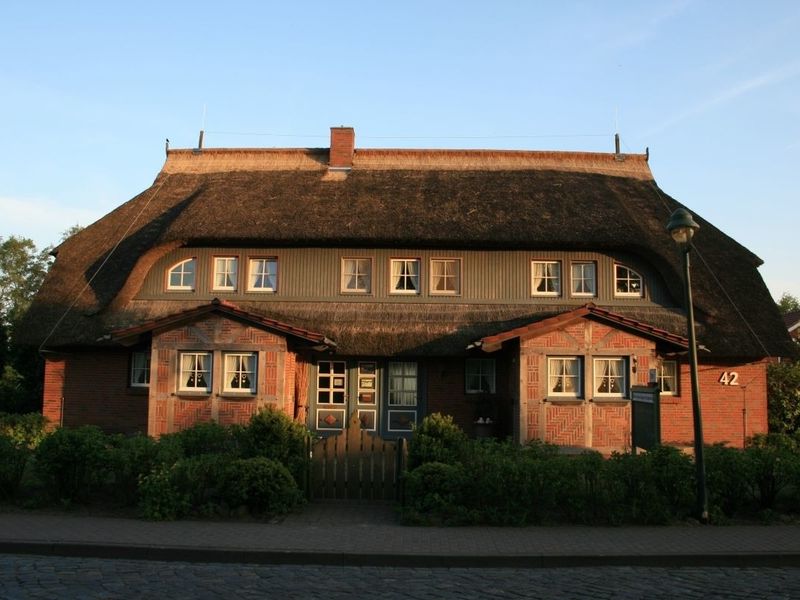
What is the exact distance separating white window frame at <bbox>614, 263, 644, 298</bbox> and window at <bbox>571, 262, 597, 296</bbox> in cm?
62

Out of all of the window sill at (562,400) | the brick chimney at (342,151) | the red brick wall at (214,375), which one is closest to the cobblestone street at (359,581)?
the red brick wall at (214,375)

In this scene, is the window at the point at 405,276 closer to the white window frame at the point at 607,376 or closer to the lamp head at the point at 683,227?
the white window frame at the point at 607,376

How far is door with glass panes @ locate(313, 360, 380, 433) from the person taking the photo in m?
20.6

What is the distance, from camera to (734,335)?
63.5 ft

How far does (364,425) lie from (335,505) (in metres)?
8.66

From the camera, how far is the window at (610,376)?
18.0m

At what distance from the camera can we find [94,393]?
20.5m

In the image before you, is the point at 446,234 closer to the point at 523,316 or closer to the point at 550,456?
the point at 523,316

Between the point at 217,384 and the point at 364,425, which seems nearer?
the point at 217,384

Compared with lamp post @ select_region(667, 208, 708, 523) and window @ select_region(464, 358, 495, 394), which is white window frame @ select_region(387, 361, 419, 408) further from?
lamp post @ select_region(667, 208, 708, 523)

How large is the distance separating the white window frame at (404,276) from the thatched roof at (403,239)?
0.56m

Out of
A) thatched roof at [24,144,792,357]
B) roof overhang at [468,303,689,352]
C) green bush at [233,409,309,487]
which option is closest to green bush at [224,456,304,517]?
green bush at [233,409,309,487]

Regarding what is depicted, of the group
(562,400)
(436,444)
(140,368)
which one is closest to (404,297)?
(562,400)

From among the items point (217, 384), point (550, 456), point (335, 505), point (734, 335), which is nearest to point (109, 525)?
point (335, 505)
